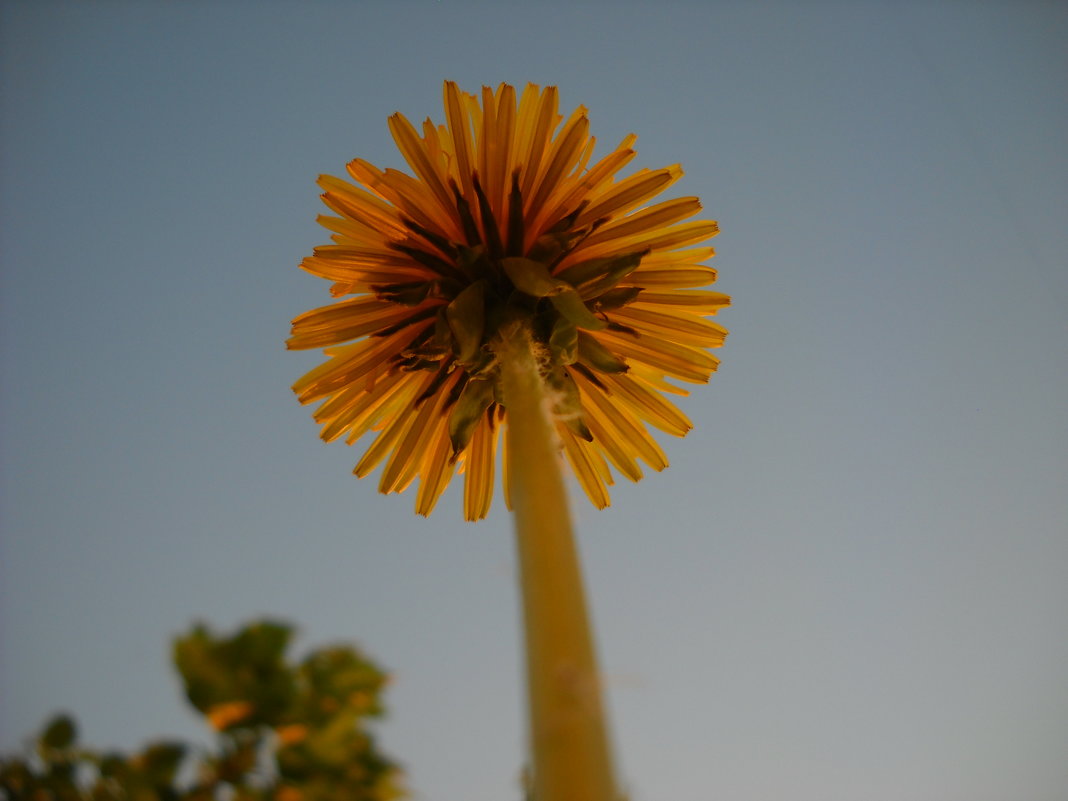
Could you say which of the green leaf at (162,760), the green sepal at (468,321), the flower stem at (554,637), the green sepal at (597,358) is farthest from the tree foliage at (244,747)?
the green sepal at (597,358)

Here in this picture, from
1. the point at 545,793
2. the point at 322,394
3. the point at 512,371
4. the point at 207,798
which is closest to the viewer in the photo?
the point at 207,798

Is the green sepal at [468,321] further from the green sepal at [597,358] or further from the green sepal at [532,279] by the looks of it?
the green sepal at [597,358]

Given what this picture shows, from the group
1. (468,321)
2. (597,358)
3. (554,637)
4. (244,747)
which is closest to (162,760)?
(244,747)

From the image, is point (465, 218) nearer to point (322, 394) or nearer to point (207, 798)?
point (322, 394)

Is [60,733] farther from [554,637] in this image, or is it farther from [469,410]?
[469,410]

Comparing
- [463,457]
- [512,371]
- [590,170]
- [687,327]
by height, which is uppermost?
[590,170]

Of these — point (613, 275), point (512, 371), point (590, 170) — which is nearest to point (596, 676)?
point (512, 371)

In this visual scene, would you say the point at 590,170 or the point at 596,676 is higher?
A: the point at 590,170
